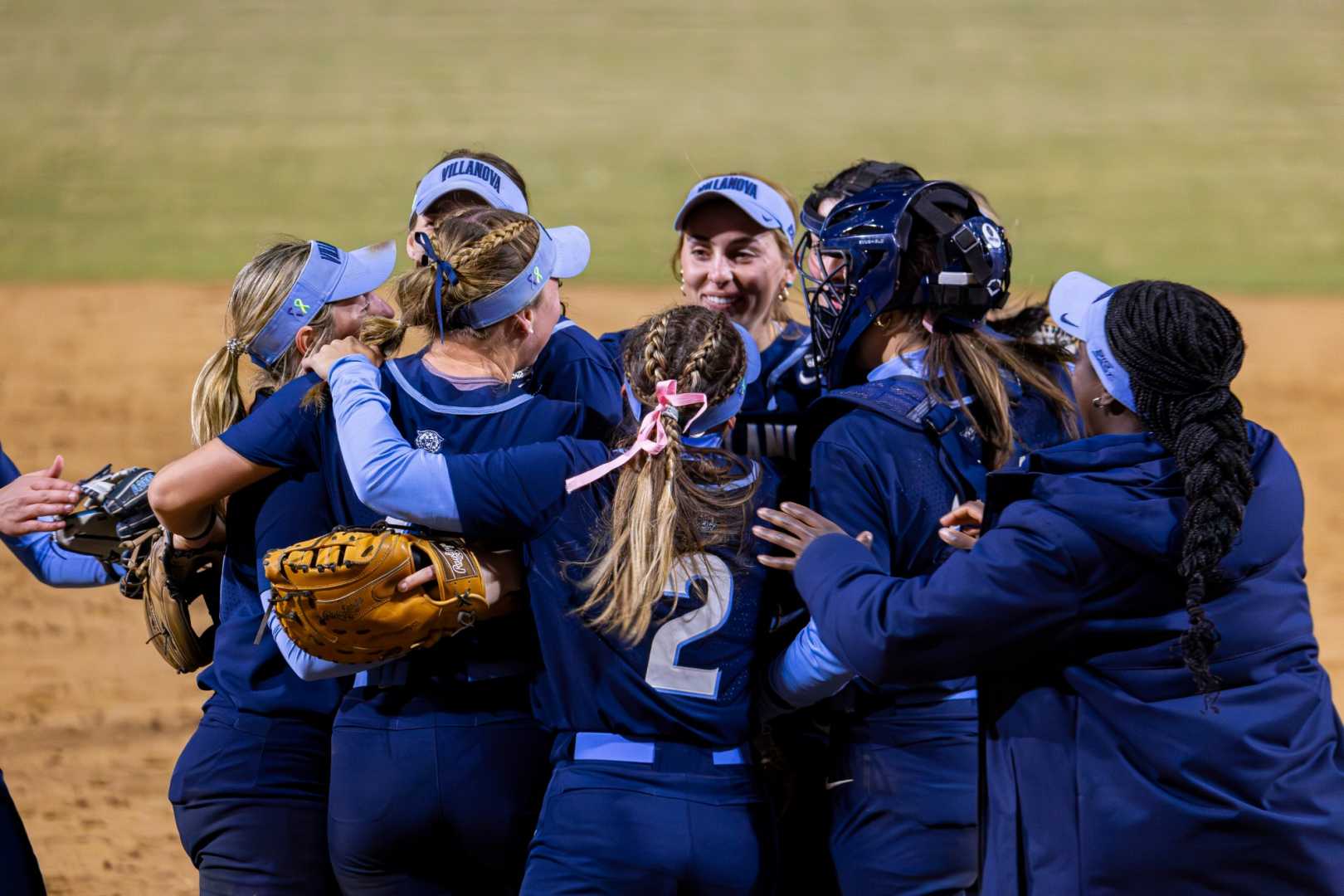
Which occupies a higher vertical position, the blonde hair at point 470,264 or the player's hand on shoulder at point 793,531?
the blonde hair at point 470,264

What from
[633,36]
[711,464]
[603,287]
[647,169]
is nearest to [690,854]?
[711,464]

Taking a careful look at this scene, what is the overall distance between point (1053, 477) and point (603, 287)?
Result: 13.5m

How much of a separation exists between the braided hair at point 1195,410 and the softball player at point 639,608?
803mm

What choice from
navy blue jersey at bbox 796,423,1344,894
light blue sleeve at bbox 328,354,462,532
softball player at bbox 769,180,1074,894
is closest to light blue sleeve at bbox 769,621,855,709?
softball player at bbox 769,180,1074,894

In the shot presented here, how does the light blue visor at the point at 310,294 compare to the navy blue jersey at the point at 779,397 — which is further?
the navy blue jersey at the point at 779,397

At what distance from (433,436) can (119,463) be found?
8571 mm

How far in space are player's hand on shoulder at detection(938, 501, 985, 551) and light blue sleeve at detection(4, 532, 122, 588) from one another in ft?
7.53

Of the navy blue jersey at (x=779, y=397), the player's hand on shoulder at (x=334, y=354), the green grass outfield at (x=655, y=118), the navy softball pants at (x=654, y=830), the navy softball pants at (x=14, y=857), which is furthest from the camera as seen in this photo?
the green grass outfield at (x=655, y=118)

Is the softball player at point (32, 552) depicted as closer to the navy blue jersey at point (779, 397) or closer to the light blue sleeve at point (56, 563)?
the light blue sleeve at point (56, 563)

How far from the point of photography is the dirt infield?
5609 mm

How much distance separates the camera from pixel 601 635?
265 centimetres

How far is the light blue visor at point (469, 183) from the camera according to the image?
13.9ft

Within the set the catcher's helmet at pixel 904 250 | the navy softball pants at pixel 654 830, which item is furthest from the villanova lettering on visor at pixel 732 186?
the navy softball pants at pixel 654 830

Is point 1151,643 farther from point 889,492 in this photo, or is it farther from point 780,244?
point 780,244
